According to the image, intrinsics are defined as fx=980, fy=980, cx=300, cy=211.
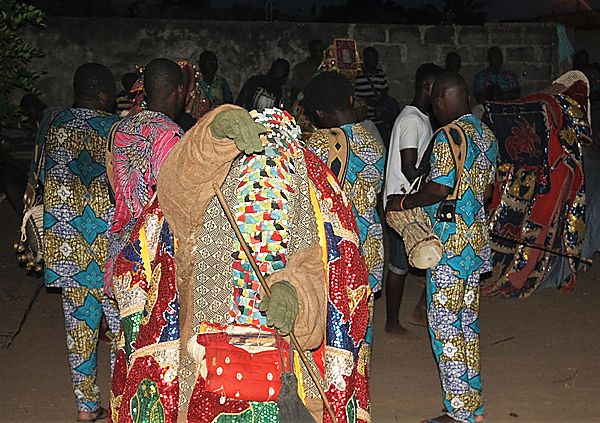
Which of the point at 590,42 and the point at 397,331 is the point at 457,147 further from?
the point at 590,42

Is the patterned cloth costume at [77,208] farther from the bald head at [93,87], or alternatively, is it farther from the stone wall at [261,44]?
the stone wall at [261,44]

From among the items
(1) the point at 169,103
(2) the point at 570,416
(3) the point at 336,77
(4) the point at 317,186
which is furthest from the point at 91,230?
(2) the point at 570,416

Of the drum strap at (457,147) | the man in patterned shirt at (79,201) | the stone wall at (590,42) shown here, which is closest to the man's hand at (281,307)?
the drum strap at (457,147)

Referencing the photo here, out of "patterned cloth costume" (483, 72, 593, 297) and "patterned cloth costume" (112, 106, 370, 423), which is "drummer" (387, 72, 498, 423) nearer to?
"patterned cloth costume" (112, 106, 370, 423)

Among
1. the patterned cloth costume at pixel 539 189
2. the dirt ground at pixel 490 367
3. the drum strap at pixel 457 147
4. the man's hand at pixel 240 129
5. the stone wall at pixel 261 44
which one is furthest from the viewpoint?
the stone wall at pixel 261 44

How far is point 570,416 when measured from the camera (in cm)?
580

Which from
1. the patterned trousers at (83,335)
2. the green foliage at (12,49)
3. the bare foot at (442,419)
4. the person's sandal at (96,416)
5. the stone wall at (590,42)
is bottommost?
the person's sandal at (96,416)

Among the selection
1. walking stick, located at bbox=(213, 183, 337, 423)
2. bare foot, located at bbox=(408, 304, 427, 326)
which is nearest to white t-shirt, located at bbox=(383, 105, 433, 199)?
bare foot, located at bbox=(408, 304, 427, 326)

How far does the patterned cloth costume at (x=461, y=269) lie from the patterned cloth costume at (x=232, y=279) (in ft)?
5.18

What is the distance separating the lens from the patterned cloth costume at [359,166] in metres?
5.30

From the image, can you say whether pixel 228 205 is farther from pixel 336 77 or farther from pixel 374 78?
pixel 374 78

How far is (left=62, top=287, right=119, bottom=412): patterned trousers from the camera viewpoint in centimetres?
550

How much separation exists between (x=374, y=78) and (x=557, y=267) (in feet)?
12.5

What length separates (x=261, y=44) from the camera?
13.1 m
